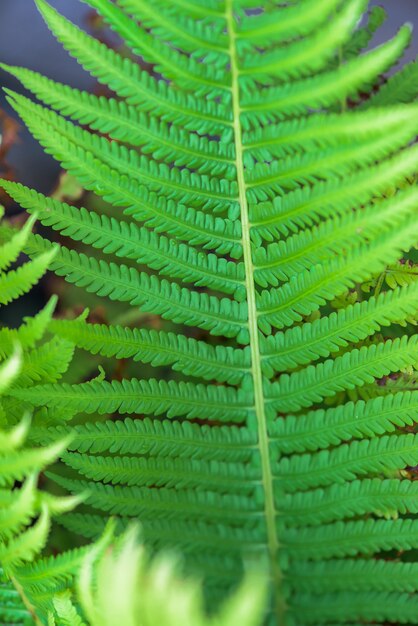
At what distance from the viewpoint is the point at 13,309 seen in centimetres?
142

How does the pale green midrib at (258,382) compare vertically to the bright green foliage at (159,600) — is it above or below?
above

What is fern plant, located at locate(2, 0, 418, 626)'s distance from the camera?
0.66m

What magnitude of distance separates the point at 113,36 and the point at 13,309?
2.18 ft

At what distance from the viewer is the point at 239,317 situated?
0.75 meters

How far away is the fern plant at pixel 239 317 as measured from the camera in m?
0.66

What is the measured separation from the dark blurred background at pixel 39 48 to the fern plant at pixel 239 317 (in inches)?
32.8

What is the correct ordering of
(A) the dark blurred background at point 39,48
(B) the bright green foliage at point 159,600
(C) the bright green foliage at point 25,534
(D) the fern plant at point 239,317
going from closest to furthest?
(B) the bright green foliage at point 159,600, (C) the bright green foliage at point 25,534, (D) the fern plant at point 239,317, (A) the dark blurred background at point 39,48

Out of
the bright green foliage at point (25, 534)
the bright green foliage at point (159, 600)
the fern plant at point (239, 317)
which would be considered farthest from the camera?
the fern plant at point (239, 317)

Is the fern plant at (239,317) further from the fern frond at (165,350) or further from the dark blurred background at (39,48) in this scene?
the dark blurred background at (39,48)

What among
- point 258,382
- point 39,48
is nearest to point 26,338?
point 258,382

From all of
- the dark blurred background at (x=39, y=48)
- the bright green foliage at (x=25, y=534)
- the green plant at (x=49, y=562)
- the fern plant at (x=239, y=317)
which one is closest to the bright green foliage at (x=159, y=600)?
the green plant at (x=49, y=562)

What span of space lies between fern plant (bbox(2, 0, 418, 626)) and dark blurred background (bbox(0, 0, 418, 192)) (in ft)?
2.73

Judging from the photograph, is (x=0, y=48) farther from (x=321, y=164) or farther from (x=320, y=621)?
(x=320, y=621)

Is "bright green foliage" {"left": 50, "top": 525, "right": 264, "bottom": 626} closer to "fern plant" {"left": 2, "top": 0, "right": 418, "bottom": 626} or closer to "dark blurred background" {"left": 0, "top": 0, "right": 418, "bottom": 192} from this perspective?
"fern plant" {"left": 2, "top": 0, "right": 418, "bottom": 626}
